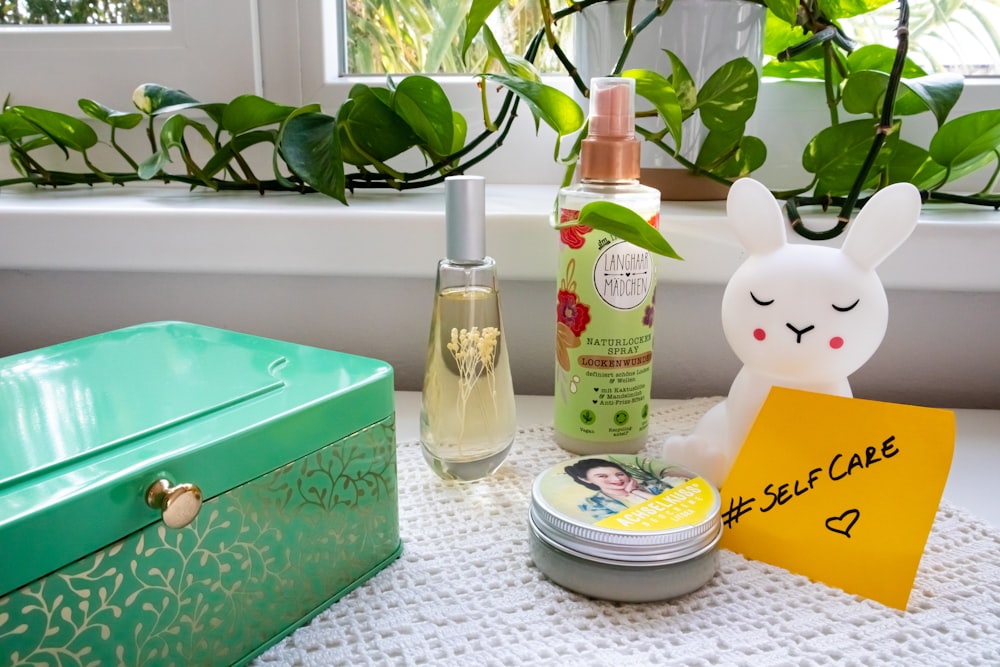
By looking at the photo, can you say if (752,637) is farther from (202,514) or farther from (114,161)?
(114,161)

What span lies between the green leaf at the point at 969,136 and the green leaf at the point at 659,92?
0.72 feet

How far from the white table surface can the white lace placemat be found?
0.12 ft

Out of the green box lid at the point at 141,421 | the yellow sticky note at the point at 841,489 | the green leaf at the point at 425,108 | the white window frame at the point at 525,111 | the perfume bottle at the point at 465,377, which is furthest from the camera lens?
the white window frame at the point at 525,111

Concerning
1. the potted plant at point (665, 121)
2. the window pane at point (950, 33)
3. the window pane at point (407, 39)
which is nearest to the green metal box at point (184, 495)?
the potted plant at point (665, 121)

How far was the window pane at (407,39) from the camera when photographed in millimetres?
768

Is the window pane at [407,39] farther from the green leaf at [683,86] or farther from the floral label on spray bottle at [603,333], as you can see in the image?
the floral label on spray bottle at [603,333]

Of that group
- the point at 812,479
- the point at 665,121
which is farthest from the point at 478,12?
the point at 812,479

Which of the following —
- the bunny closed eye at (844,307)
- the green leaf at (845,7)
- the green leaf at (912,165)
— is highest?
the green leaf at (845,7)

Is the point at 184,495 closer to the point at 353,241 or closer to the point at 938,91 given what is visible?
the point at 353,241

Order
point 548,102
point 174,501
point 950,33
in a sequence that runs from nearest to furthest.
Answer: point 174,501 → point 548,102 → point 950,33

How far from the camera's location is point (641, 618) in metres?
0.35

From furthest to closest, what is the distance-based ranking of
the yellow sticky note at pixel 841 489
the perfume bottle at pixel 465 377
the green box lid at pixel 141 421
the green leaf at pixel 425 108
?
the green leaf at pixel 425 108 → the perfume bottle at pixel 465 377 → the yellow sticky note at pixel 841 489 → the green box lid at pixel 141 421

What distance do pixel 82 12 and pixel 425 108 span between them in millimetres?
425

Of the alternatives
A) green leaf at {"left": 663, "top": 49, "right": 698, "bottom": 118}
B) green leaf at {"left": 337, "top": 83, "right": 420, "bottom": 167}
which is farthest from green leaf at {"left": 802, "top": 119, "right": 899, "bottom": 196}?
green leaf at {"left": 337, "top": 83, "right": 420, "bottom": 167}
